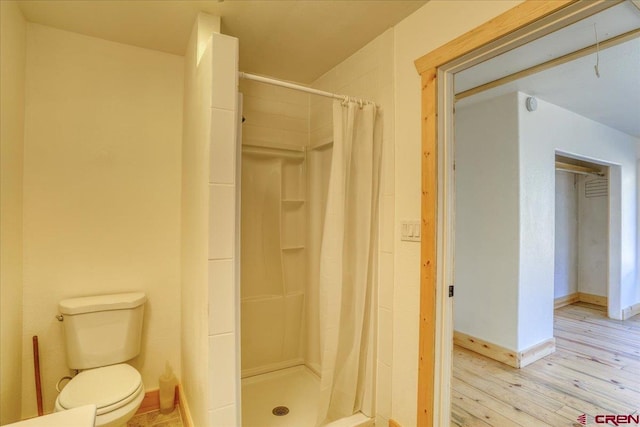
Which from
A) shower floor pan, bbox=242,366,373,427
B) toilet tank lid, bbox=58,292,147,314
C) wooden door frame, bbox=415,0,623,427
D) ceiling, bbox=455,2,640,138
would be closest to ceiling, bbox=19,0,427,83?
wooden door frame, bbox=415,0,623,427

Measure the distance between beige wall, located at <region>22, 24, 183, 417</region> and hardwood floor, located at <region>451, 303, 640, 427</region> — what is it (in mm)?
2147

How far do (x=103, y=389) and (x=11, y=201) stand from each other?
109 cm

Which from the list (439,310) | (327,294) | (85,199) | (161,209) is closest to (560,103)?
(439,310)

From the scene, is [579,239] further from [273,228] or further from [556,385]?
[273,228]

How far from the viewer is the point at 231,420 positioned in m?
1.36

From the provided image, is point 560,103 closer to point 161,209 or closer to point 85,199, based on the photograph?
point 161,209

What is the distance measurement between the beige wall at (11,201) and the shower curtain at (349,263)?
1.59 m

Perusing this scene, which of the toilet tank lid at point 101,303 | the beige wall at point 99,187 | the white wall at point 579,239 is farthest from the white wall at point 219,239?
the white wall at point 579,239

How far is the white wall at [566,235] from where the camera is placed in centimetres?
450

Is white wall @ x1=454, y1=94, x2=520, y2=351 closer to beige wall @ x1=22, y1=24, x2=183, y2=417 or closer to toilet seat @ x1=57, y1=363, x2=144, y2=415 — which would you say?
beige wall @ x1=22, y1=24, x2=183, y2=417

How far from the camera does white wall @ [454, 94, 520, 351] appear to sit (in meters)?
2.75

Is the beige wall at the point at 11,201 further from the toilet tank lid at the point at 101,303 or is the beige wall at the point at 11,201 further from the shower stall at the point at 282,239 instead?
the shower stall at the point at 282,239

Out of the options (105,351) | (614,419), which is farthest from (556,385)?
(105,351)

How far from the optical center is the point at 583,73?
2410mm
